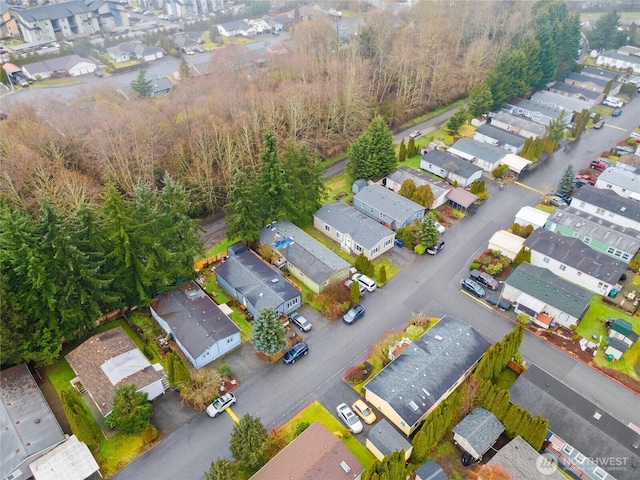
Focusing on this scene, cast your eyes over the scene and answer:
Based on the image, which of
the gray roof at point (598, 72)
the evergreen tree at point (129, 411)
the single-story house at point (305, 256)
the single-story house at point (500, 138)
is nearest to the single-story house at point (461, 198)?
the single-story house at point (500, 138)

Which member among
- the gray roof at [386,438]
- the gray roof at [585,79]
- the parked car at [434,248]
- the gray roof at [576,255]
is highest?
the gray roof at [585,79]

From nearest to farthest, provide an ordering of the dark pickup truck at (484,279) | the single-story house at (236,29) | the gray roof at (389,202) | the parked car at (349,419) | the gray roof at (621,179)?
the parked car at (349,419) → the dark pickup truck at (484,279) → the gray roof at (389,202) → the gray roof at (621,179) → the single-story house at (236,29)

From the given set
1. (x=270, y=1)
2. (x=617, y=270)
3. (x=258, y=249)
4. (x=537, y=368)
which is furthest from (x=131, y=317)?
(x=270, y=1)

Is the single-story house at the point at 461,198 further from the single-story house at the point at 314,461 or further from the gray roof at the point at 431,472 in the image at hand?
the single-story house at the point at 314,461

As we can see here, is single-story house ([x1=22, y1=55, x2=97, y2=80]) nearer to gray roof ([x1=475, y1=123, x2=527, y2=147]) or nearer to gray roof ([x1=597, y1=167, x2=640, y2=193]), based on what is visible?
gray roof ([x1=475, y1=123, x2=527, y2=147])

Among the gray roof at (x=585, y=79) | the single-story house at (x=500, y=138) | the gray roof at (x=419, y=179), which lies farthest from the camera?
the gray roof at (x=585, y=79)

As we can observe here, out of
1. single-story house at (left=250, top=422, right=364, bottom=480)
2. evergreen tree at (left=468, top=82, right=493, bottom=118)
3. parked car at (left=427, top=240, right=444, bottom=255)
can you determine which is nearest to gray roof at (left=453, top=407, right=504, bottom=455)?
single-story house at (left=250, top=422, right=364, bottom=480)

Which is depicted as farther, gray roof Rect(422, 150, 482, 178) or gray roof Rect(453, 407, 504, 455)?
gray roof Rect(422, 150, 482, 178)
